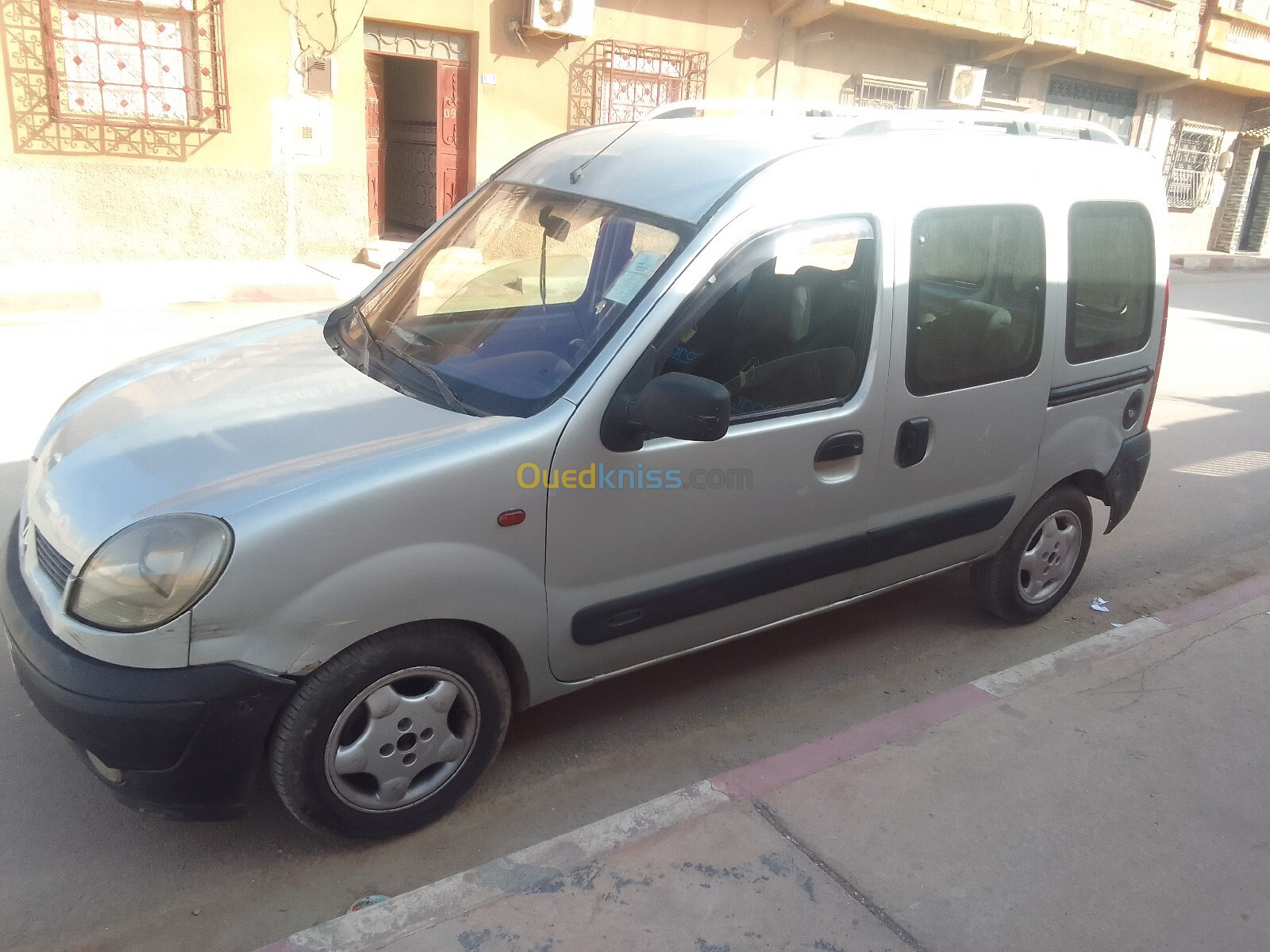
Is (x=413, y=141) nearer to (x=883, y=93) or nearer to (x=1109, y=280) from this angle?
(x=883, y=93)

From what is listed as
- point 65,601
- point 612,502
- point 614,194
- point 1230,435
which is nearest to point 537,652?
point 612,502

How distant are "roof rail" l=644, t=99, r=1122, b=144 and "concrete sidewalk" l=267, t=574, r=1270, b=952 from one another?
201cm

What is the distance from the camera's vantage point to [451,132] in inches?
517

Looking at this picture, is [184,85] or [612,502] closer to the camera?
[612,502]

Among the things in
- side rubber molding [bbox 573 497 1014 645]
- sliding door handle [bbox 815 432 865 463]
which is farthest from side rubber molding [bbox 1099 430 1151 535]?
sliding door handle [bbox 815 432 865 463]

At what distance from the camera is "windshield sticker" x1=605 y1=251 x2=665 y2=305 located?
Result: 2859mm

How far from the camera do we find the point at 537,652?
282 cm

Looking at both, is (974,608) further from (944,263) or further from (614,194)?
(614,194)

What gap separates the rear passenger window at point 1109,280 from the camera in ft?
12.4

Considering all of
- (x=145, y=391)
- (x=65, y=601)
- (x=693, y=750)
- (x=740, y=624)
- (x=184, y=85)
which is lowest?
(x=693, y=750)

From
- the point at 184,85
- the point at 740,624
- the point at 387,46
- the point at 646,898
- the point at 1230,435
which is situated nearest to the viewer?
the point at 646,898

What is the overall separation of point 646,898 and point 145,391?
81.9 inches

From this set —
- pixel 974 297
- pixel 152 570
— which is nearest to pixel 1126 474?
pixel 974 297

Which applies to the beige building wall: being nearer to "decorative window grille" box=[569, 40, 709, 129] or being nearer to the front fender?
"decorative window grille" box=[569, 40, 709, 129]
